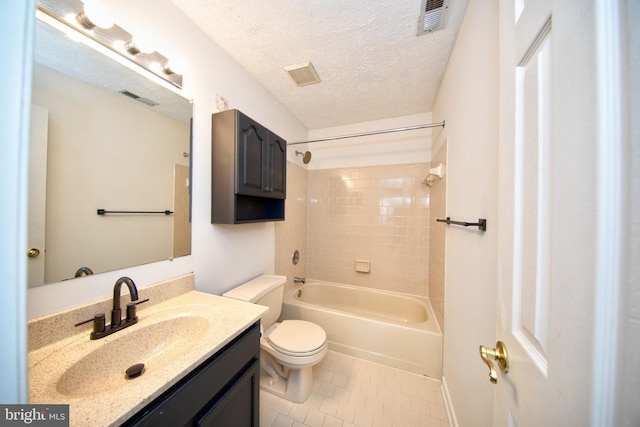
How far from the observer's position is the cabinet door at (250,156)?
1.27 metres

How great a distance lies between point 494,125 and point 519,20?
1.37 feet

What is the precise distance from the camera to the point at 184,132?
115 centimetres

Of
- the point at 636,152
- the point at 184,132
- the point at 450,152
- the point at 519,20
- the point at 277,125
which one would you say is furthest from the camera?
→ the point at 277,125

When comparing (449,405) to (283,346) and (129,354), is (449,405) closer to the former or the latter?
(283,346)

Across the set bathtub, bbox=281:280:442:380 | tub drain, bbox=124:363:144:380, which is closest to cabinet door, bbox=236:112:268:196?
tub drain, bbox=124:363:144:380

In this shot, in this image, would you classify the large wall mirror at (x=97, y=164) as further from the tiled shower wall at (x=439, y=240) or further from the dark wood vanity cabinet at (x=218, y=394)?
the tiled shower wall at (x=439, y=240)

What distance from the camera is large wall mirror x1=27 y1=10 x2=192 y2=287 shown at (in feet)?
2.32

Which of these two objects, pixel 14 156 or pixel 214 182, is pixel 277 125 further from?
pixel 14 156

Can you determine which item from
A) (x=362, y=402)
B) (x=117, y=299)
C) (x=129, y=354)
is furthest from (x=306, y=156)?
(x=362, y=402)

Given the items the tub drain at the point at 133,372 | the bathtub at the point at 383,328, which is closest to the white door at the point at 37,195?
the tub drain at the point at 133,372

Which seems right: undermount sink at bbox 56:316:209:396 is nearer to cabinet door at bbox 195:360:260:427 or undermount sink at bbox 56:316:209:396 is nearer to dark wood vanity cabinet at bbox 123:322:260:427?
dark wood vanity cabinet at bbox 123:322:260:427

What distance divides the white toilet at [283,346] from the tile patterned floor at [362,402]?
76 millimetres

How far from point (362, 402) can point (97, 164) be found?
2.06 meters

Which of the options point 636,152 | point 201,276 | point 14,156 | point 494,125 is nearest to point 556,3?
point 636,152
